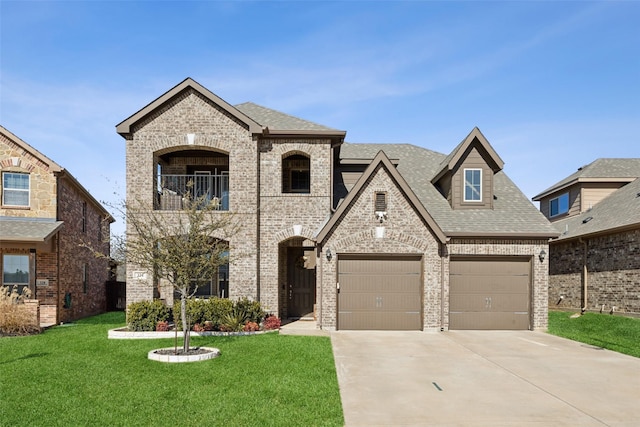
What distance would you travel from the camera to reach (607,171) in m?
25.2

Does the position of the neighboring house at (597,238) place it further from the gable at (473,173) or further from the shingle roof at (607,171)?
the gable at (473,173)

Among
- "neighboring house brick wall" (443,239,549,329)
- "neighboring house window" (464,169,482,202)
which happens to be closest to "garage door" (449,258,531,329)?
"neighboring house brick wall" (443,239,549,329)

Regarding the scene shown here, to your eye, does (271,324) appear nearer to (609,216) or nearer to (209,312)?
(209,312)

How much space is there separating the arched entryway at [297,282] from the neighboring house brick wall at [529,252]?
5.74 metres

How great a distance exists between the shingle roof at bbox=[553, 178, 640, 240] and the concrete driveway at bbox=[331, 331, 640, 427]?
788cm

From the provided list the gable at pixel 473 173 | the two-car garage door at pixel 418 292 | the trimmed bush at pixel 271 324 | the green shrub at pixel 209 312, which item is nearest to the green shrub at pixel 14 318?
the green shrub at pixel 209 312

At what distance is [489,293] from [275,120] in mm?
10378

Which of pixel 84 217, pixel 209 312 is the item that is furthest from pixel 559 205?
pixel 84 217

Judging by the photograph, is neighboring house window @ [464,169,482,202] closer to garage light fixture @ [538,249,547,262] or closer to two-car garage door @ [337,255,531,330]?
two-car garage door @ [337,255,531,330]

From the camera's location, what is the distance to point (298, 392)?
313 inches

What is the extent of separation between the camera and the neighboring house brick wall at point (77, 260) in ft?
59.6

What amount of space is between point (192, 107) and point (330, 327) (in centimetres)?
933

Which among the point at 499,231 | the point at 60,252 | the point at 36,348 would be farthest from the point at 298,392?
the point at 60,252

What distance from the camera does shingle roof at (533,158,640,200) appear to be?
24.6m
